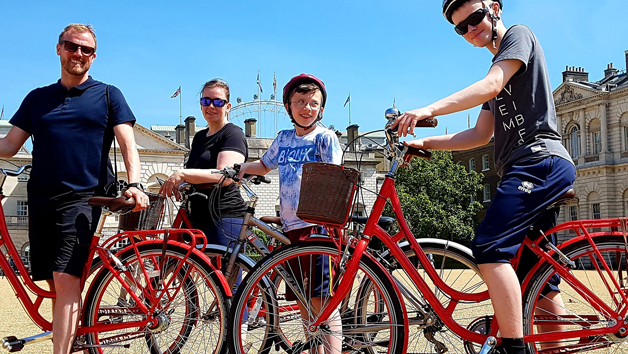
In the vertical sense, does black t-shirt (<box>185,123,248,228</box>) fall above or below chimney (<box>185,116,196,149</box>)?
below

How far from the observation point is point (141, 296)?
11.9 feet

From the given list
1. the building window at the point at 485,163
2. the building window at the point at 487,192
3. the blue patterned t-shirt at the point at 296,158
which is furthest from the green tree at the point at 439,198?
the blue patterned t-shirt at the point at 296,158

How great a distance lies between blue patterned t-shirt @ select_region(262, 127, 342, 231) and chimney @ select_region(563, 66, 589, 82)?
54.1 m

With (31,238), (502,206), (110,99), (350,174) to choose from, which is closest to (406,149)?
(350,174)

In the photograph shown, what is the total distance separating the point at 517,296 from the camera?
292 centimetres

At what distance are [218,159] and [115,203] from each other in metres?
1.23

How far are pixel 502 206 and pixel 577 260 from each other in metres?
0.53

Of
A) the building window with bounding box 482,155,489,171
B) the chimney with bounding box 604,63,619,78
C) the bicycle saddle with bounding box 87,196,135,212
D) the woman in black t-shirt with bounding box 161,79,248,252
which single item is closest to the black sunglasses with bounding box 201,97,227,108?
the woman in black t-shirt with bounding box 161,79,248,252

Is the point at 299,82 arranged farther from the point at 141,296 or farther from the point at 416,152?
the point at 141,296

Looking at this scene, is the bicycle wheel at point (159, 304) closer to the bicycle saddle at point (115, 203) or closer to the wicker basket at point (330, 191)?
the bicycle saddle at point (115, 203)

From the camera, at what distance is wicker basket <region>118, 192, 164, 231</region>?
3887 millimetres

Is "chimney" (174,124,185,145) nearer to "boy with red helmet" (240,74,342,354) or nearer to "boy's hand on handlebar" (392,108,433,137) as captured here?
"boy with red helmet" (240,74,342,354)

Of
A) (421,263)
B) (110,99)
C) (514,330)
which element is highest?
(110,99)

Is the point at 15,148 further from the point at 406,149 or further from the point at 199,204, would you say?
the point at 406,149
